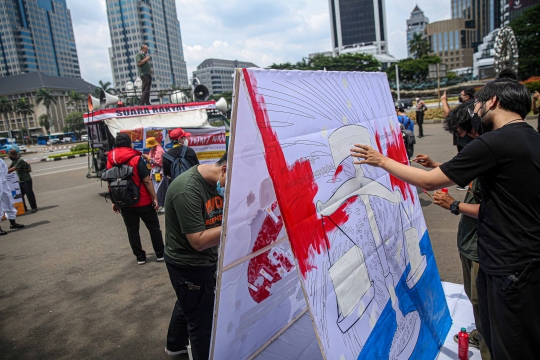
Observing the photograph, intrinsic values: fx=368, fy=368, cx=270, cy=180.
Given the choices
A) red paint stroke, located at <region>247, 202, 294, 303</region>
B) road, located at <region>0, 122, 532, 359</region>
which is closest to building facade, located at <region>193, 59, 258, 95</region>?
road, located at <region>0, 122, 532, 359</region>

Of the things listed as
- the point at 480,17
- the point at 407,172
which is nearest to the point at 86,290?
the point at 407,172

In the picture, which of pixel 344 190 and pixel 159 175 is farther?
pixel 159 175

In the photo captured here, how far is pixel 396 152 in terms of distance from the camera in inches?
107

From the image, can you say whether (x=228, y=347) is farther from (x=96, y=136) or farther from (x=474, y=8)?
(x=474, y=8)

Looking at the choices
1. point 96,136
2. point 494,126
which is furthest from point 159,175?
point 494,126

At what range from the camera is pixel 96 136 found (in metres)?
9.59

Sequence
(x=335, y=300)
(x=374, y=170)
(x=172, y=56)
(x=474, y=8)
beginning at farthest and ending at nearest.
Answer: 1. (x=474, y=8)
2. (x=172, y=56)
3. (x=374, y=170)
4. (x=335, y=300)

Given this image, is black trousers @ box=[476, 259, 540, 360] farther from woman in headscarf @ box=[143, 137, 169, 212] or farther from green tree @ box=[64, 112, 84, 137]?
green tree @ box=[64, 112, 84, 137]

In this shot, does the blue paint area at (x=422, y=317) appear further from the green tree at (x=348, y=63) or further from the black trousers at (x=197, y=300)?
the green tree at (x=348, y=63)

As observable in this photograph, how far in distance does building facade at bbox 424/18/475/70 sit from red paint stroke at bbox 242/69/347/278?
153 metres

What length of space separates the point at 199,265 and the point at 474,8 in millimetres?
176579

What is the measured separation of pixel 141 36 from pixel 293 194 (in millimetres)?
129485

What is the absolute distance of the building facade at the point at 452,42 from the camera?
13488 centimetres

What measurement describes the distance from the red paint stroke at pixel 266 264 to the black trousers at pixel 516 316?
4.13 ft
